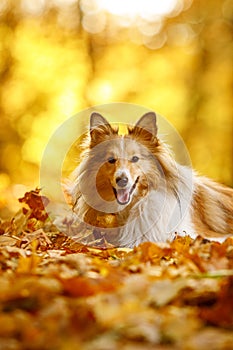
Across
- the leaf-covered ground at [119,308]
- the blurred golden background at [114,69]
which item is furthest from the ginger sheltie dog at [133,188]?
the blurred golden background at [114,69]

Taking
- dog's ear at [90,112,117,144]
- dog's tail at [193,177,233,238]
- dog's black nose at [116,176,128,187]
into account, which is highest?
dog's ear at [90,112,117,144]

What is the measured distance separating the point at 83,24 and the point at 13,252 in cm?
920

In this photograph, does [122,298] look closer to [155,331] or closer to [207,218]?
[155,331]

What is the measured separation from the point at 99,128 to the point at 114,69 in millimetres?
7328

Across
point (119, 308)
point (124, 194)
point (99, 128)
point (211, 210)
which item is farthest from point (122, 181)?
point (119, 308)

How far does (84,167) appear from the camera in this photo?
4.16 m

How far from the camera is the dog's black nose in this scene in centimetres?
378

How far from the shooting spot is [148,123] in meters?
4.01

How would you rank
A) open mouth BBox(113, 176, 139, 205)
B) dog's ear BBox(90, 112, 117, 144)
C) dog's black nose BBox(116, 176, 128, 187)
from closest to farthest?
1. dog's black nose BBox(116, 176, 128, 187)
2. open mouth BBox(113, 176, 139, 205)
3. dog's ear BBox(90, 112, 117, 144)

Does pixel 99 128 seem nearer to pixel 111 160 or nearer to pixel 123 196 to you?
pixel 111 160

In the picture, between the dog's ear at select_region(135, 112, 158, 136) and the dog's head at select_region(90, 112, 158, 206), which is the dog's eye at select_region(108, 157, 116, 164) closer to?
the dog's head at select_region(90, 112, 158, 206)

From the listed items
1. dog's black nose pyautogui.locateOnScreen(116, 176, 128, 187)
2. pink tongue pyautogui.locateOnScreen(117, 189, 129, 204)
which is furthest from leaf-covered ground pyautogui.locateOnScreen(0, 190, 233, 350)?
pink tongue pyautogui.locateOnScreen(117, 189, 129, 204)

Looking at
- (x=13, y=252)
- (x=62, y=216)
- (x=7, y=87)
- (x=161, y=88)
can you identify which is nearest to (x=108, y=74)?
(x=161, y=88)

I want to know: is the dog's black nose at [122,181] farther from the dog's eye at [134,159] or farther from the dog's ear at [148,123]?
the dog's ear at [148,123]
